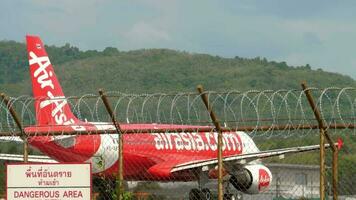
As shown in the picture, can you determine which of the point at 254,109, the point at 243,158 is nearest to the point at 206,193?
the point at 243,158

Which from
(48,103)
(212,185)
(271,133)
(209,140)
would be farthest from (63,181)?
(212,185)

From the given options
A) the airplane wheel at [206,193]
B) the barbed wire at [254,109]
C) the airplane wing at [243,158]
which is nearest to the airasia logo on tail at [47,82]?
the airplane wing at [243,158]

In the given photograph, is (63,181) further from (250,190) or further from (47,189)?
(250,190)

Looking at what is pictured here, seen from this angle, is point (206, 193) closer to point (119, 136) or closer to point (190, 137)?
point (190, 137)

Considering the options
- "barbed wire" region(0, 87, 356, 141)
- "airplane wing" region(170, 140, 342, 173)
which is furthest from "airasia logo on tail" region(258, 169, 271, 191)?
"barbed wire" region(0, 87, 356, 141)

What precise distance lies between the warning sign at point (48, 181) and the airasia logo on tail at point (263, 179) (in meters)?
17.1

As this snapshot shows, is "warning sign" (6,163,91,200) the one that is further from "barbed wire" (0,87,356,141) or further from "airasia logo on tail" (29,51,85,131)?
"airasia logo on tail" (29,51,85,131)

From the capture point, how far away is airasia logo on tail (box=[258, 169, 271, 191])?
32569 mm

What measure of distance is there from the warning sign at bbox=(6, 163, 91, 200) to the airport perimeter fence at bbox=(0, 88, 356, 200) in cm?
130

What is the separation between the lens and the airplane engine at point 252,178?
107ft

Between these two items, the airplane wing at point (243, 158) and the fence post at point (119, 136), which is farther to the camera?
the airplane wing at point (243, 158)

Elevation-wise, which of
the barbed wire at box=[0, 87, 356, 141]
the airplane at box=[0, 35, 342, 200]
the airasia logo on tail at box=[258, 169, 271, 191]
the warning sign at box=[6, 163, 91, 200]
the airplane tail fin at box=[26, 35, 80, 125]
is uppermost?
the airplane tail fin at box=[26, 35, 80, 125]

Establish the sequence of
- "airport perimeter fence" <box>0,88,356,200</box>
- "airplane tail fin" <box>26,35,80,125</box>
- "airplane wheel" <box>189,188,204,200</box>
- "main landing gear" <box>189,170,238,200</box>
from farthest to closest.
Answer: "airplane tail fin" <box>26,35,80,125</box> < "airplane wheel" <box>189,188,204,200</box> < "main landing gear" <box>189,170,238,200</box> < "airport perimeter fence" <box>0,88,356,200</box>

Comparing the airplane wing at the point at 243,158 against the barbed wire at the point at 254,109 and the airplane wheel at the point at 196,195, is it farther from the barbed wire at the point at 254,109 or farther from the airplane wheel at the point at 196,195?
the barbed wire at the point at 254,109
